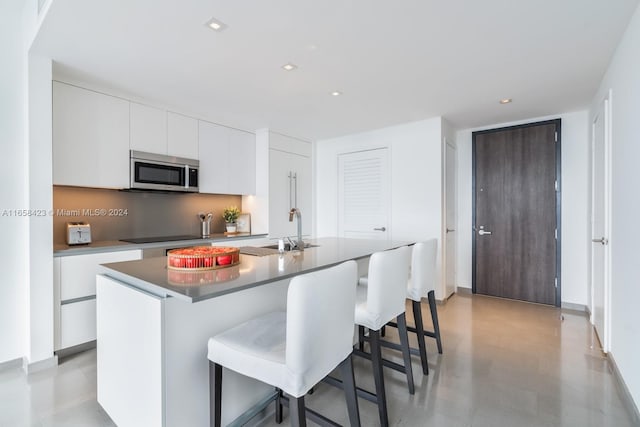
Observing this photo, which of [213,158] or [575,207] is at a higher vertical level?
[213,158]

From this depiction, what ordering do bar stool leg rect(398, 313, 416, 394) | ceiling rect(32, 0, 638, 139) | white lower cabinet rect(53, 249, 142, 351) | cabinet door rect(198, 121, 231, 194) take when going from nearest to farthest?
1. ceiling rect(32, 0, 638, 139)
2. bar stool leg rect(398, 313, 416, 394)
3. white lower cabinet rect(53, 249, 142, 351)
4. cabinet door rect(198, 121, 231, 194)

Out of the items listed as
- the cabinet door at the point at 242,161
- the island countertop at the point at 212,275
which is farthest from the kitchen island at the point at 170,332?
the cabinet door at the point at 242,161

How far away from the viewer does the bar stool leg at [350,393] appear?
1.38m

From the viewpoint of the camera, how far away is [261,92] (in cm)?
296

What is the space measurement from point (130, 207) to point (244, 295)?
2.42 metres

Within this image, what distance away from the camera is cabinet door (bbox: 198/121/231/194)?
3.69 m

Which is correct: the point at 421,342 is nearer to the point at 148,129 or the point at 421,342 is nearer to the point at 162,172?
the point at 162,172

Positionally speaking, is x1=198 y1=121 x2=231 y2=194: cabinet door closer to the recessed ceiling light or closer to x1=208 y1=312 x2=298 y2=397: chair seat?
the recessed ceiling light

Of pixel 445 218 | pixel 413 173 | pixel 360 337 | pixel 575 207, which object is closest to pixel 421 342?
pixel 360 337

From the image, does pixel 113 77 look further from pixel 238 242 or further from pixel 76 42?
pixel 238 242

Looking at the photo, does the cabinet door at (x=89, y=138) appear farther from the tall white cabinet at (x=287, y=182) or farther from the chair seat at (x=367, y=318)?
the chair seat at (x=367, y=318)

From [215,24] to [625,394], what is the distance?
334 cm

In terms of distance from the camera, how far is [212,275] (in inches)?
56.3

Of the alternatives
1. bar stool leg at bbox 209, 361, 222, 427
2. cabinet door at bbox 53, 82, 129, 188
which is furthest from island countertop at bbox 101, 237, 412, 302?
cabinet door at bbox 53, 82, 129, 188
